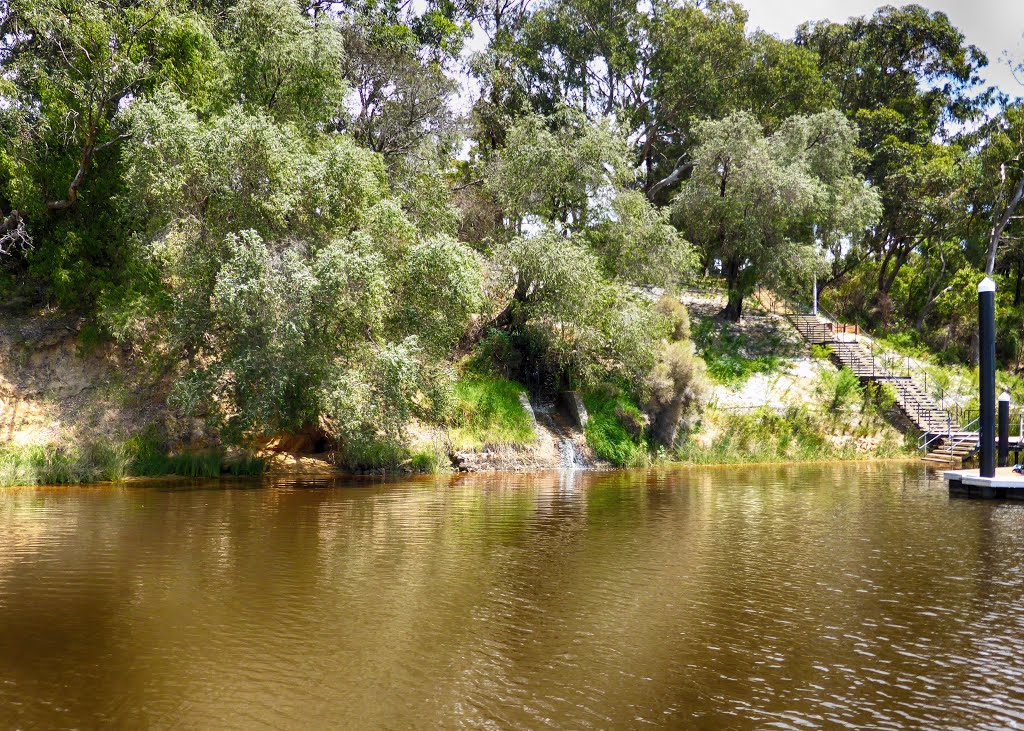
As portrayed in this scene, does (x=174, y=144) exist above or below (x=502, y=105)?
below

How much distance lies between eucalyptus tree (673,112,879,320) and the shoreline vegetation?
182 mm

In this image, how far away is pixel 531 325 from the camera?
32.4 metres

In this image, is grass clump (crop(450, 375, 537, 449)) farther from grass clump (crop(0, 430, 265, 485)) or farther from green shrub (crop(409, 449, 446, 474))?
grass clump (crop(0, 430, 265, 485))

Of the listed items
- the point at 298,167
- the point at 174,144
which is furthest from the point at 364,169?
the point at 174,144

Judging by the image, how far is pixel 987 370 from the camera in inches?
881

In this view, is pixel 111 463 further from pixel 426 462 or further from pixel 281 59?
pixel 281 59

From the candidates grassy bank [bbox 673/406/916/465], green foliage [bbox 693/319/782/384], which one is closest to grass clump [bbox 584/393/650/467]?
grassy bank [bbox 673/406/916/465]

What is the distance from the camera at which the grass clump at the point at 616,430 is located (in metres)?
31.2

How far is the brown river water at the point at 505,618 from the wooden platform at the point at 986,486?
3426 millimetres

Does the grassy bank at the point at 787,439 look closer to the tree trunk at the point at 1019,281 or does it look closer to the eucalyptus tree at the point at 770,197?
the eucalyptus tree at the point at 770,197

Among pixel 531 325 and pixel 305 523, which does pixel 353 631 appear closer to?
pixel 305 523

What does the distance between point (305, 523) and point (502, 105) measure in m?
33.2

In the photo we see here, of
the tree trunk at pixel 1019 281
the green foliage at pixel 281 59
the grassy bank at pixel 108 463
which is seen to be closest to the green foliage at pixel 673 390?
the grassy bank at pixel 108 463

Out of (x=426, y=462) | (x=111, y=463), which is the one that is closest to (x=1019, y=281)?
(x=426, y=462)
